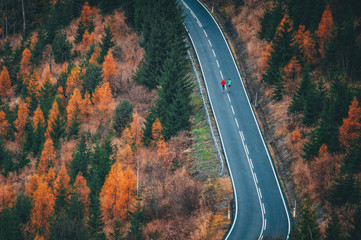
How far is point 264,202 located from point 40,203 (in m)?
20.3

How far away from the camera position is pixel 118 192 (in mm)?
29078

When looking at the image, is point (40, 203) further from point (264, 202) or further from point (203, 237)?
point (264, 202)

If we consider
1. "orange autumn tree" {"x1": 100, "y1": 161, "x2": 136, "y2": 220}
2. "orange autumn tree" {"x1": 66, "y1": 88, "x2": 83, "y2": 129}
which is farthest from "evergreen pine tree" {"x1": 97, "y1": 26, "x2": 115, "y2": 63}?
"orange autumn tree" {"x1": 100, "y1": 161, "x2": 136, "y2": 220}

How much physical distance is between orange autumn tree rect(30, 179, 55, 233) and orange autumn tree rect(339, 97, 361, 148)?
25.5 m

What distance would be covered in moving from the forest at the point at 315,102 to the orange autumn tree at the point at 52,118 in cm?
2291

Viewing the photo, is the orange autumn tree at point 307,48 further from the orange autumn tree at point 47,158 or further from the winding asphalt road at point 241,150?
the orange autumn tree at point 47,158

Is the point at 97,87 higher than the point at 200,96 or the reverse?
higher

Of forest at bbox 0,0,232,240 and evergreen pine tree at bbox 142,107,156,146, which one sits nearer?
forest at bbox 0,0,232,240

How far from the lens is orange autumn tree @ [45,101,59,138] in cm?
4121

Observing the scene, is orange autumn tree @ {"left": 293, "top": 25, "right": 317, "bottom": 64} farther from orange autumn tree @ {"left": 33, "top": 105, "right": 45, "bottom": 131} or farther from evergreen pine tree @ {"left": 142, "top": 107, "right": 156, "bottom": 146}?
orange autumn tree @ {"left": 33, "top": 105, "right": 45, "bottom": 131}

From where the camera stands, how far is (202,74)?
134 feet

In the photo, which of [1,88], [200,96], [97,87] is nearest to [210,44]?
[200,96]

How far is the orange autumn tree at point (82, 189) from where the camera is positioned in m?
32.2

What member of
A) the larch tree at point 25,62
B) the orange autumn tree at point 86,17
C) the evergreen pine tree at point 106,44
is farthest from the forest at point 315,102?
the larch tree at point 25,62
